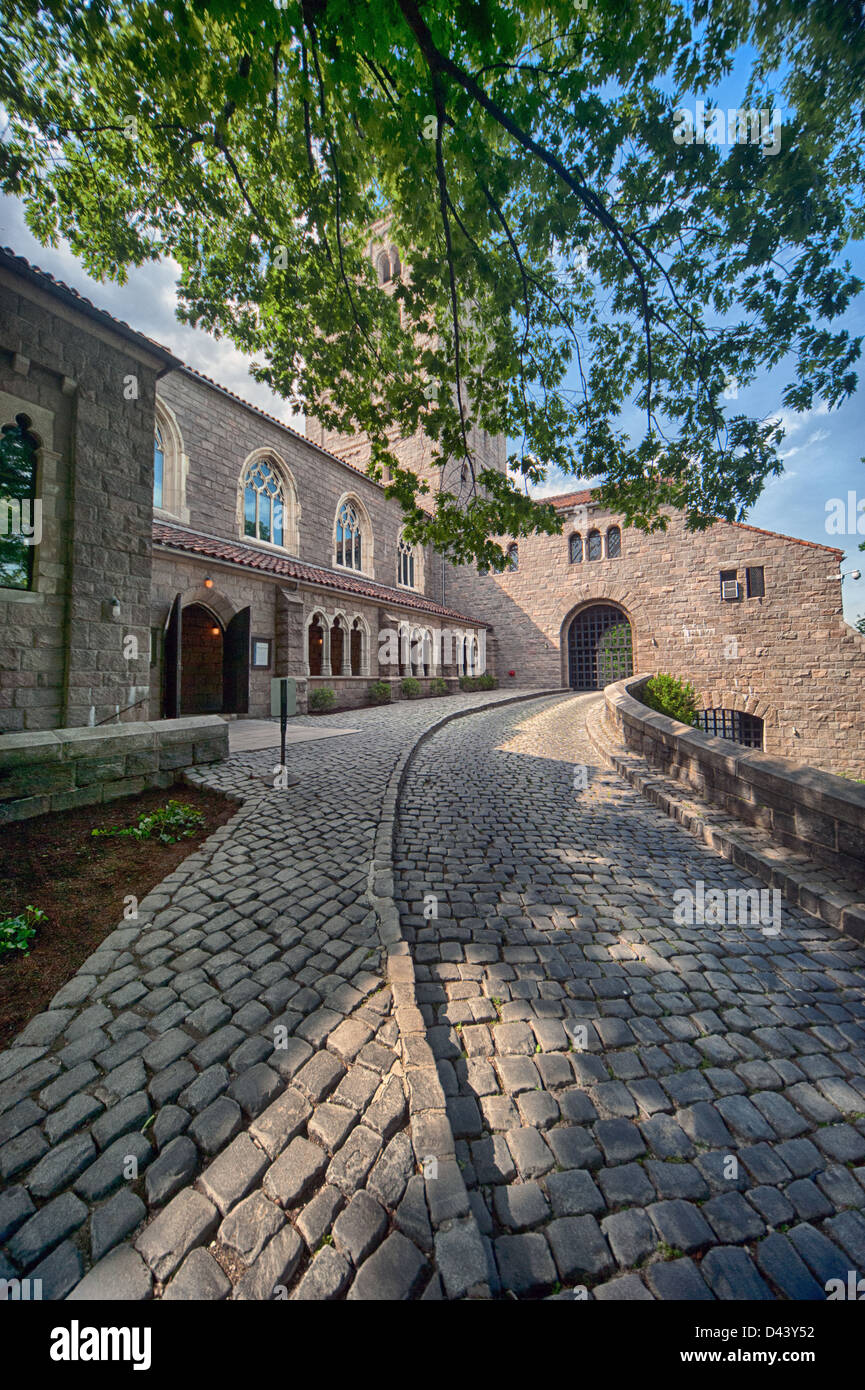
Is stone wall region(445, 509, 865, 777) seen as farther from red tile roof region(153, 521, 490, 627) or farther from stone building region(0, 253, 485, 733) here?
red tile roof region(153, 521, 490, 627)

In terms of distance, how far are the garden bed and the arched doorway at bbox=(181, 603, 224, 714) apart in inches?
321

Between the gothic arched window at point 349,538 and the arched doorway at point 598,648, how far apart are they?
36.8ft

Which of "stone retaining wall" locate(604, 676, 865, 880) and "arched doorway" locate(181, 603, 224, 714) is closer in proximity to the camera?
"stone retaining wall" locate(604, 676, 865, 880)

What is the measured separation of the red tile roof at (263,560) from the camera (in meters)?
11.0

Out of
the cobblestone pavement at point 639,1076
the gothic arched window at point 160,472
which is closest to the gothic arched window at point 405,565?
the gothic arched window at point 160,472

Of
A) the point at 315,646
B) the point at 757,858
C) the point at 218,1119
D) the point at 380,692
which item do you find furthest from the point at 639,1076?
the point at 380,692

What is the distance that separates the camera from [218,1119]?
1785 millimetres

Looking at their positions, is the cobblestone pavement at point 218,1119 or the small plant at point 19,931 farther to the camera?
the small plant at point 19,931

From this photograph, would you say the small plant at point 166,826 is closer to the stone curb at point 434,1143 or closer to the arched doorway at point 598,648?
the stone curb at point 434,1143

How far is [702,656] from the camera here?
766 inches

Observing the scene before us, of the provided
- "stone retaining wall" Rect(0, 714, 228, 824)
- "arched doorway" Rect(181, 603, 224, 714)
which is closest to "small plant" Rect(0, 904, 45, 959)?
"stone retaining wall" Rect(0, 714, 228, 824)

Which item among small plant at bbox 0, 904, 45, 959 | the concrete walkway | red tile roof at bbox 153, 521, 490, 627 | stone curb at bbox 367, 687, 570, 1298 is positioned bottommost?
stone curb at bbox 367, 687, 570, 1298

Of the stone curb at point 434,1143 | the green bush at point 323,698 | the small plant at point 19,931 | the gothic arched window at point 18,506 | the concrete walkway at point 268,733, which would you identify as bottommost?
the stone curb at point 434,1143

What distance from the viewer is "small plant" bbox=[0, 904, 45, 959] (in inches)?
105
